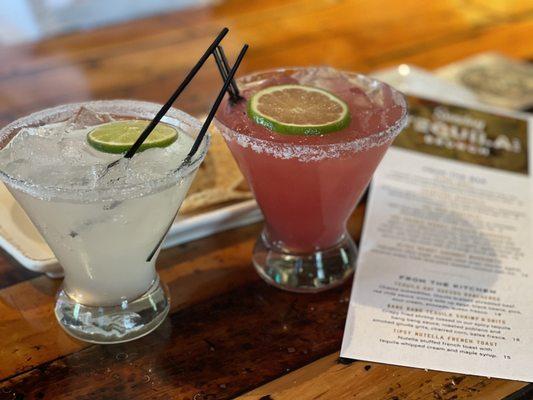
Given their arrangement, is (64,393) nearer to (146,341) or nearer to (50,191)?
(146,341)

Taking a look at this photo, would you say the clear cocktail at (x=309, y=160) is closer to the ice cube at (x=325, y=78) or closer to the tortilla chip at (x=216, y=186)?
the ice cube at (x=325, y=78)

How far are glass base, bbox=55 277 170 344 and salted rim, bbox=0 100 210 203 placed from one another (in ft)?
0.67

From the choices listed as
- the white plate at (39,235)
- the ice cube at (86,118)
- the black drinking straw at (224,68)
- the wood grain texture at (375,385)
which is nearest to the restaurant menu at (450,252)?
the wood grain texture at (375,385)

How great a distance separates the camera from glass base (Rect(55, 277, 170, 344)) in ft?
2.71

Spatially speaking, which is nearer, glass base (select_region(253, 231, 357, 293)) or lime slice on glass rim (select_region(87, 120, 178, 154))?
lime slice on glass rim (select_region(87, 120, 178, 154))

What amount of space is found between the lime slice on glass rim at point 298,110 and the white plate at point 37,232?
0.21 m

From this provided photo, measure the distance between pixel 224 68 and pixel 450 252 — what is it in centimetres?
45

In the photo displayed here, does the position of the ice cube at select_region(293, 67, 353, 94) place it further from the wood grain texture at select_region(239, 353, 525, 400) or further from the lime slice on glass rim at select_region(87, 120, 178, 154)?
the wood grain texture at select_region(239, 353, 525, 400)

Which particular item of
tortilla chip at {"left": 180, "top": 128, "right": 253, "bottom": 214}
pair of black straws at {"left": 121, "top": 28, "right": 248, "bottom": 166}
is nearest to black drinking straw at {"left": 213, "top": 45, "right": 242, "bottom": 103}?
pair of black straws at {"left": 121, "top": 28, "right": 248, "bottom": 166}

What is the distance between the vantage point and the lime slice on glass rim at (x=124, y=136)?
2.51 ft

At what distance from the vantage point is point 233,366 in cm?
79

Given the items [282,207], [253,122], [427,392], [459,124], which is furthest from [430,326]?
[459,124]

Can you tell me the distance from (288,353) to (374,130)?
0.31 m

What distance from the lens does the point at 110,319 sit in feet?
2.73
